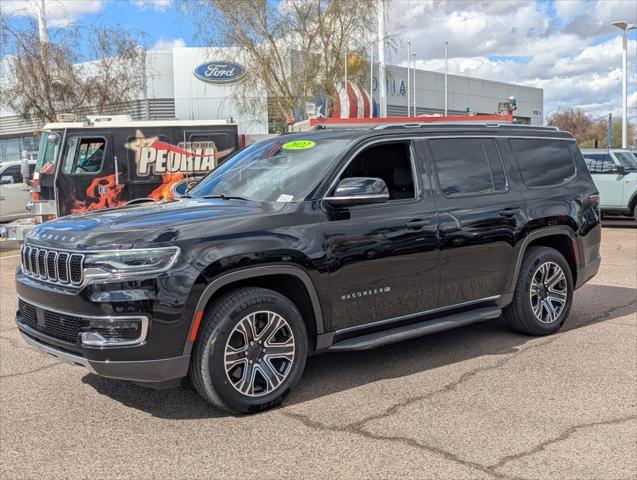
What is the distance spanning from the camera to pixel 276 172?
16.5ft

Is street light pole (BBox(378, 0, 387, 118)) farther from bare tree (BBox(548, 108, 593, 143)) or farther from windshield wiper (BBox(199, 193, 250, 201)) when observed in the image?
bare tree (BBox(548, 108, 593, 143))

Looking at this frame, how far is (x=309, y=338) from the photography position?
15.1ft

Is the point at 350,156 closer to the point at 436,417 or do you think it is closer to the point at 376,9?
the point at 436,417

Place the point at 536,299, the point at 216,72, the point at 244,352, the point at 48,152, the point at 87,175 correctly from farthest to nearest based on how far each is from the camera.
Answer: the point at 216,72
the point at 48,152
the point at 87,175
the point at 536,299
the point at 244,352

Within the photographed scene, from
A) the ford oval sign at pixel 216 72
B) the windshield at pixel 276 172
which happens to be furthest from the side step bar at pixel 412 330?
the ford oval sign at pixel 216 72

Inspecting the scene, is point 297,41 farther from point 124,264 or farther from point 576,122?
point 576,122

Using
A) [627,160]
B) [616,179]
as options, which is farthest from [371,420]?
[627,160]

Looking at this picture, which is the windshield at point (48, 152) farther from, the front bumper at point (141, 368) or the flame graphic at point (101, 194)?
the front bumper at point (141, 368)

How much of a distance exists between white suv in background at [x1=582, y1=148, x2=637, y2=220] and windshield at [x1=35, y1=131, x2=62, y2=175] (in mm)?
12105

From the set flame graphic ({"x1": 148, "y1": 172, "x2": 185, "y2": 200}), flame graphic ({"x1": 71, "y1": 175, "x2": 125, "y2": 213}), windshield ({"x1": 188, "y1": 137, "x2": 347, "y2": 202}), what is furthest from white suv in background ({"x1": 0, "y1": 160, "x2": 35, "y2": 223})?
windshield ({"x1": 188, "y1": 137, "x2": 347, "y2": 202})

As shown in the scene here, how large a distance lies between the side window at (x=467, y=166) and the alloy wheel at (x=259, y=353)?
6.11 feet

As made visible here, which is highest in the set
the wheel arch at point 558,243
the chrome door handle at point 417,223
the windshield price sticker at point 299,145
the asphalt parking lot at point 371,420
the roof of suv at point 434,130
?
the roof of suv at point 434,130

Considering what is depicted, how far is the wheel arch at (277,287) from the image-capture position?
3989 mm

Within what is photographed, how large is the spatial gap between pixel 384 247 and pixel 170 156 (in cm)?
875
